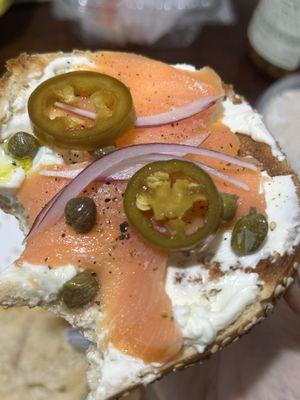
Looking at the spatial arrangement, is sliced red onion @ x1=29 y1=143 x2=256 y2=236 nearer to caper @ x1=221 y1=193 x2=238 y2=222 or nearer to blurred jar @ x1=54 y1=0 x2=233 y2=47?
caper @ x1=221 y1=193 x2=238 y2=222

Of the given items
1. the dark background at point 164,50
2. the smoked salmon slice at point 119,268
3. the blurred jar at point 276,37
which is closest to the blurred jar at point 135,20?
the dark background at point 164,50

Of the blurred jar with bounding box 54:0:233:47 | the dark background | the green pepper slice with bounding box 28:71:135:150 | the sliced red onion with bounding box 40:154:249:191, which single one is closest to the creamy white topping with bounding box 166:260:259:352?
the sliced red onion with bounding box 40:154:249:191

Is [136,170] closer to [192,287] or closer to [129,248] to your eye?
[129,248]

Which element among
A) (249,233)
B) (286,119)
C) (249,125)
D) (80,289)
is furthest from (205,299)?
(286,119)

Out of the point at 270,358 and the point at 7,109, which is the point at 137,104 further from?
the point at 270,358

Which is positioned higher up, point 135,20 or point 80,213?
point 80,213

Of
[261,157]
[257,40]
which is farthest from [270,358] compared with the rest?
[257,40]
